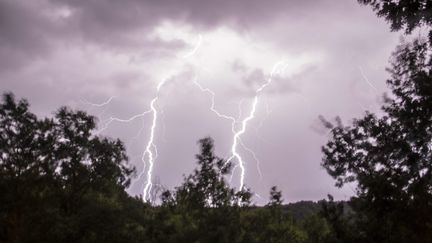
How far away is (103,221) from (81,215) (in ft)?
4.33

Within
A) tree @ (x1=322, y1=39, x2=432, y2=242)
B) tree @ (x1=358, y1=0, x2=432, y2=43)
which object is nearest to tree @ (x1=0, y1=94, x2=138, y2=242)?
tree @ (x1=322, y1=39, x2=432, y2=242)

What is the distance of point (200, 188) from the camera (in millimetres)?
31094

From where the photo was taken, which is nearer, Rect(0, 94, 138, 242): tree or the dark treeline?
the dark treeline

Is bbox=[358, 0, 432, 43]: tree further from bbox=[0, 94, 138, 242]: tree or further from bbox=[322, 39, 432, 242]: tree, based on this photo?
bbox=[0, 94, 138, 242]: tree

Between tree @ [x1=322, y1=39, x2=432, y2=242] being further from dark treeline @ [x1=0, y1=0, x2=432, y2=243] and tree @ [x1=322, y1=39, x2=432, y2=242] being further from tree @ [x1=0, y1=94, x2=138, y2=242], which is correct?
tree @ [x1=0, y1=94, x2=138, y2=242]

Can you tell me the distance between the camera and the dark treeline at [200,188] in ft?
59.3

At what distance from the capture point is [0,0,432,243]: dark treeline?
59.3 feet

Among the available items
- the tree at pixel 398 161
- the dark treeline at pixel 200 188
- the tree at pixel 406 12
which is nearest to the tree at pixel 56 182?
the dark treeline at pixel 200 188

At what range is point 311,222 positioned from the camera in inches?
2206

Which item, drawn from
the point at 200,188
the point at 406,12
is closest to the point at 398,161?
the point at 406,12

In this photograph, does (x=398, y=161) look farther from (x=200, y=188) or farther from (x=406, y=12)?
(x=200, y=188)

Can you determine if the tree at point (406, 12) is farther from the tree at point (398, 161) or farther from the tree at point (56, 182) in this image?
the tree at point (56, 182)

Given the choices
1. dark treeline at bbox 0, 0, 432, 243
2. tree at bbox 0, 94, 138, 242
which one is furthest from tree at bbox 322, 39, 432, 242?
tree at bbox 0, 94, 138, 242

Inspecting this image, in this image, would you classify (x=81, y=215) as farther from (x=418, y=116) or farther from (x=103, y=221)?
(x=418, y=116)
